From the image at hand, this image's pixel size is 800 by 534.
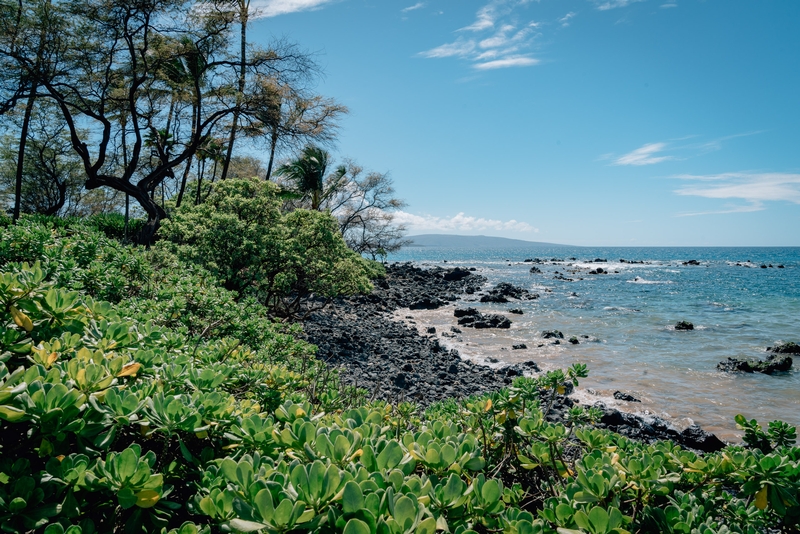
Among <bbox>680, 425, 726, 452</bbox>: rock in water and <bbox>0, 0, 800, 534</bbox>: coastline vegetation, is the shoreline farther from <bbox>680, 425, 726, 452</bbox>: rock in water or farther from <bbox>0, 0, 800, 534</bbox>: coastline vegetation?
<bbox>0, 0, 800, 534</bbox>: coastline vegetation

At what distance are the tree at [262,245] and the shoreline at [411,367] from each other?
6.48 feet

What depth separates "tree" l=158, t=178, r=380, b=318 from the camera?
973 centimetres

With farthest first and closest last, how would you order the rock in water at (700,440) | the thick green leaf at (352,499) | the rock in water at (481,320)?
the rock in water at (481,320), the rock in water at (700,440), the thick green leaf at (352,499)

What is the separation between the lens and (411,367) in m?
11.6

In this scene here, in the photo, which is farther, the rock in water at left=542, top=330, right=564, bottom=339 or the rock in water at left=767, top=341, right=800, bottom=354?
the rock in water at left=542, top=330, right=564, bottom=339

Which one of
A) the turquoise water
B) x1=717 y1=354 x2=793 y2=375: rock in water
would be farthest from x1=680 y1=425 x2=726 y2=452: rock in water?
x1=717 y1=354 x2=793 y2=375: rock in water

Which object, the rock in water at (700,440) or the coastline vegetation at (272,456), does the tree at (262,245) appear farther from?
the rock in water at (700,440)

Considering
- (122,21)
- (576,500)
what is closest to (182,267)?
(576,500)

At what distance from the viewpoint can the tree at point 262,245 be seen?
31.9ft

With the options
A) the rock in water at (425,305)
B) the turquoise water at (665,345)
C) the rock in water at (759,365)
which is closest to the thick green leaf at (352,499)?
the turquoise water at (665,345)

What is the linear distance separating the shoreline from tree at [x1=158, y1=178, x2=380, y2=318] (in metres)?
1.98

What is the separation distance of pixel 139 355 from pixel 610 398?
34.3 ft

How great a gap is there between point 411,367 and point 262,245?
4.71m

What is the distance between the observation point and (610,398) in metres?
10.2
